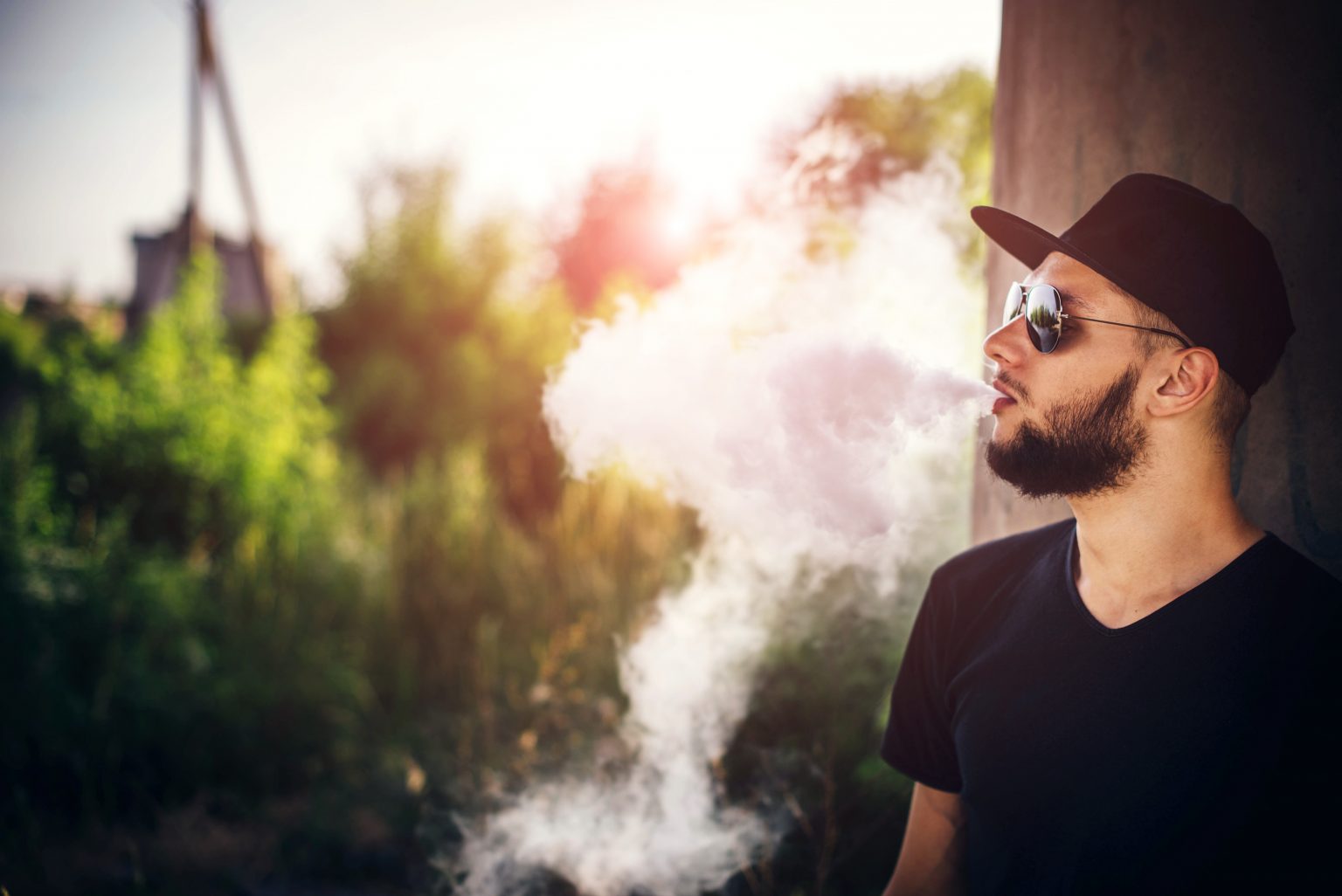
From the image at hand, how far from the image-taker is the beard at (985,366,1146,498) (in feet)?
5.25

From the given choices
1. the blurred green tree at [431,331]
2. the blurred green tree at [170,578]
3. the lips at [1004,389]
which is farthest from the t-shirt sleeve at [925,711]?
the blurred green tree at [431,331]

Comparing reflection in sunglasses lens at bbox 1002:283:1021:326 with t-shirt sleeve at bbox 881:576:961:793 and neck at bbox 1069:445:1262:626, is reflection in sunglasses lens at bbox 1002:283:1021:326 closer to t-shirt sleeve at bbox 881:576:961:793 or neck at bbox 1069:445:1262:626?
neck at bbox 1069:445:1262:626

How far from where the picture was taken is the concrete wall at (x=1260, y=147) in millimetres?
1836

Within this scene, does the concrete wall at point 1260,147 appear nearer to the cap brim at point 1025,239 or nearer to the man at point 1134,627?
the man at point 1134,627

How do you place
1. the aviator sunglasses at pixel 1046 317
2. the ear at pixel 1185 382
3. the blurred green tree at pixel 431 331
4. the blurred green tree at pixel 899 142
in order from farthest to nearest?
the blurred green tree at pixel 431 331 → the blurred green tree at pixel 899 142 → the aviator sunglasses at pixel 1046 317 → the ear at pixel 1185 382

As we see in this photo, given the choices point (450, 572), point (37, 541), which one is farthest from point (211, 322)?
point (450, 572)

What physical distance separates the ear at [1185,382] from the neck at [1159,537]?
5.0 inches

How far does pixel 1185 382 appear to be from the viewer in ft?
5.13

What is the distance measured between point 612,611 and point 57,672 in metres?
3.36

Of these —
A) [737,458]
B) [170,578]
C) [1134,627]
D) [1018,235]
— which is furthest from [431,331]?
[1134,627]

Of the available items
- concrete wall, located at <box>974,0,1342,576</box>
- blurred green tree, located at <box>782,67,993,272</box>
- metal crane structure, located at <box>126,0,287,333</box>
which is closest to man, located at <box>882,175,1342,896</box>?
concrete wall, located at <box>974,0,1342,576</box>

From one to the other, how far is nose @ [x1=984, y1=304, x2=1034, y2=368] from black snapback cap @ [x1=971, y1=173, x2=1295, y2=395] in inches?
8.2

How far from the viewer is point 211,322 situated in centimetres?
632

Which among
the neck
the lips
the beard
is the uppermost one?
the lips
